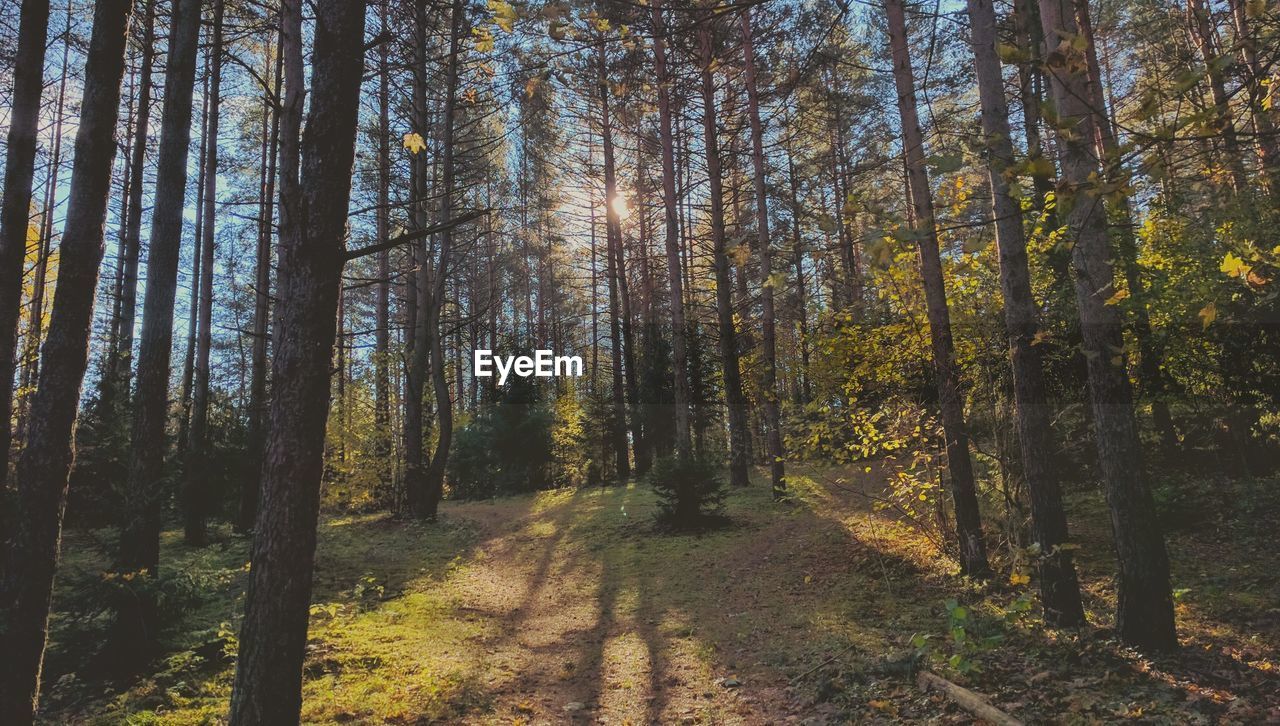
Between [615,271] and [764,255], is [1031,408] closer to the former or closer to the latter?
[764,255]

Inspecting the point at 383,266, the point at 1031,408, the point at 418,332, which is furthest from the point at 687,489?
the point at 383,266

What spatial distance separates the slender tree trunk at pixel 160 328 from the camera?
6.04 metres

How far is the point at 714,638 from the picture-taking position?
20.4ft

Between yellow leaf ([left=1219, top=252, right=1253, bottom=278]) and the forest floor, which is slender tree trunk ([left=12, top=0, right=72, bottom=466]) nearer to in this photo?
the forest floor

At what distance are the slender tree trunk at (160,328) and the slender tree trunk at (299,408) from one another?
3.64 meters

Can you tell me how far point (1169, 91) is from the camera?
1.72 m

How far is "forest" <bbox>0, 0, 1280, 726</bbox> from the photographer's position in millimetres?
3355

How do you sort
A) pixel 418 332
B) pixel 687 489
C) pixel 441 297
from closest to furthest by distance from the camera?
pixel 687 489 < pixel 418 332 < pixel 441 297

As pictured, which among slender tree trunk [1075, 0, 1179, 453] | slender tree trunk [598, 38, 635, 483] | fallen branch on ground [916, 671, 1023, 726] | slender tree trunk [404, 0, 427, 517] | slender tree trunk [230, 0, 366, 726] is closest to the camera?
slender tree trunk [230, 0, 366, 726]

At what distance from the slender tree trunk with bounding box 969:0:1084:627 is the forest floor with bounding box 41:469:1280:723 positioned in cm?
39

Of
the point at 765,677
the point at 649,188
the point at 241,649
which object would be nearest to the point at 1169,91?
the point at 241,649

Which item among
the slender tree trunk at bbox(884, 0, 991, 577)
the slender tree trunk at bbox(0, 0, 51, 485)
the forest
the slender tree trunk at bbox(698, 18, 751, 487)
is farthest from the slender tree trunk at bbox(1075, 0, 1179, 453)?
the slender tree trunk at bbox(0, 0, 51, 485)

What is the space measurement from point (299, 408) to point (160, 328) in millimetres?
5156

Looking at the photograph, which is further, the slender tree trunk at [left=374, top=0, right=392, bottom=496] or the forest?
the slender tree trunk at [left=374, top=0, right=392, bottom=496]
